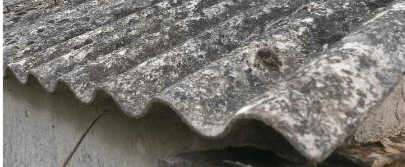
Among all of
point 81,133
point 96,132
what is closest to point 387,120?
point 96,132

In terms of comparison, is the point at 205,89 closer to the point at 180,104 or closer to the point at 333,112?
the point at 180,104

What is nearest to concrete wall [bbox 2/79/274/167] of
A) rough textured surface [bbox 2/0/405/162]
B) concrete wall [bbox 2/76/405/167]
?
concrete wall [bbox 2/76/405/167]

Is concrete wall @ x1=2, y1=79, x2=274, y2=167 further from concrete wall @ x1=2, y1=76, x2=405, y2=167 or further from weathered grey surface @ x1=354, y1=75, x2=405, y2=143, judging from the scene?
→ weathered grey surface @ x1=354, y1=75, x2=405, y2=143

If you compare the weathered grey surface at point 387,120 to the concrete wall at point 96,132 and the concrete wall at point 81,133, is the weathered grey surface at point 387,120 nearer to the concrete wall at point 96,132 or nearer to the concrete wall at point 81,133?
the concrete wall at point 96,132

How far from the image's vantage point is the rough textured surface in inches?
51.1

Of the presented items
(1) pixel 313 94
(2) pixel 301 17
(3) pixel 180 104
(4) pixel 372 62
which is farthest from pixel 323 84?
(2) pixel 301 17

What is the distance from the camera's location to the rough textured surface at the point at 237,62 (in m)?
1.30

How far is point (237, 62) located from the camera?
1.68 m

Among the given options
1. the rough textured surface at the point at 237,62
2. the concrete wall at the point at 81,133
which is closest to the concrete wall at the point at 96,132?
the concrete wall at the point at 81,133

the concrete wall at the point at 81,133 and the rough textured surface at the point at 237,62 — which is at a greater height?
the rough textured surface at the point at 237,62


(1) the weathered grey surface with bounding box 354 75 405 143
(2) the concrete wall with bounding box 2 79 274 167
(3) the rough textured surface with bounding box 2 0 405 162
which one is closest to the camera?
(3) the rough textured surface with bounding box 2 0 405 162

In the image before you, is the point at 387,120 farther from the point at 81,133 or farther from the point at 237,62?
the point at 81,133

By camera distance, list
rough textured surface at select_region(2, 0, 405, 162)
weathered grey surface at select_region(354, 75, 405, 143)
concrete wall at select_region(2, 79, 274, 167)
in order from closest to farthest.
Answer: rough textured surface at select_region(2, 0, 405, 162) → weathered grey surface at select_region(354, 75, 405, 143) → concrete wall at select_region(2, 79, 274, 167)

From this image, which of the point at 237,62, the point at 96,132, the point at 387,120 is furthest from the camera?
the point at 96,132
